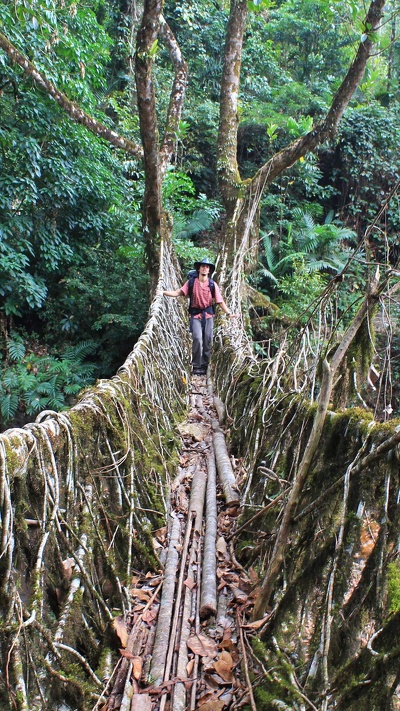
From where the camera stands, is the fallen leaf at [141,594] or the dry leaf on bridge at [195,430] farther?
the dry leaf on bridge at [195,430]

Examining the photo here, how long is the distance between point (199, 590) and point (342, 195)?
948 cm

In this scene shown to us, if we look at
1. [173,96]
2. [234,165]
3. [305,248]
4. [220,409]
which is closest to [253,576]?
[220,409]

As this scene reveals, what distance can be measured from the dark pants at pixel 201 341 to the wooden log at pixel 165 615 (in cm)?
254

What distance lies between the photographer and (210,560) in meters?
1.73

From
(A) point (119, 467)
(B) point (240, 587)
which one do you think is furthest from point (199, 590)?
(A) point (119, 467)

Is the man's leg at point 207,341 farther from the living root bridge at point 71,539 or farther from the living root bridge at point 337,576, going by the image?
the living root bridge at point 337,576

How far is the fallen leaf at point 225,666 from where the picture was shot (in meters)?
1.29

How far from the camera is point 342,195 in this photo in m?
9.70

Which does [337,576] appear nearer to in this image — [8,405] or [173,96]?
[8,405]

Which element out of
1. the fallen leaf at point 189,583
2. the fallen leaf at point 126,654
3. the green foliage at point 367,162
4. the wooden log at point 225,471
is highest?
the green foliage at point 367,162

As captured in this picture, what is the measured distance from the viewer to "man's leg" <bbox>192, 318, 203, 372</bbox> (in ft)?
13.9

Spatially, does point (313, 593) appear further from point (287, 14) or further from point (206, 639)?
point (287, 14)

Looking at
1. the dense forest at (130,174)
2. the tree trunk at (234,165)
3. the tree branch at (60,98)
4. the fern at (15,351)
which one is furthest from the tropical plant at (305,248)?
the fern at (15,351)

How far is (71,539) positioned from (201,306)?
314 cm
